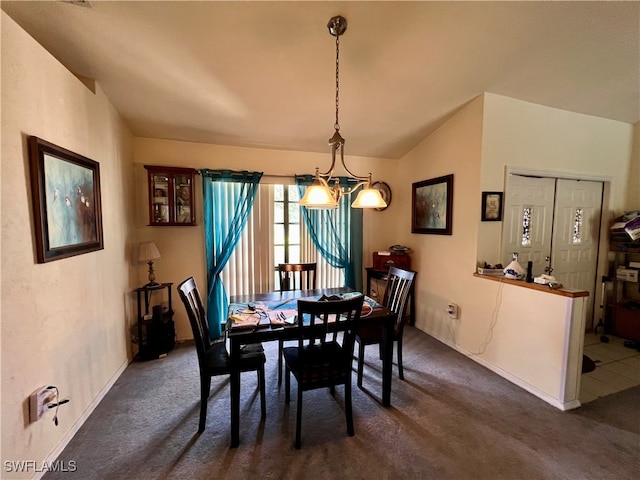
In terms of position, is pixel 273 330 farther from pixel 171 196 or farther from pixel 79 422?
pixel 171 196

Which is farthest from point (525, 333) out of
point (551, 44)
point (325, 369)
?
Result: point (551, 44)

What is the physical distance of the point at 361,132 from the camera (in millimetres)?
3301

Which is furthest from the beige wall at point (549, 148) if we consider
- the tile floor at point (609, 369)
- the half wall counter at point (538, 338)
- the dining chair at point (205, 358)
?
the dining chair at point (205, 358)

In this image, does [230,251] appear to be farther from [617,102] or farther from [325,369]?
[617,102]

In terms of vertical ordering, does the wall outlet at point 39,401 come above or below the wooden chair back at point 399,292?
below

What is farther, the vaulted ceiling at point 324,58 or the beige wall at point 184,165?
the beige wall at point 184,165

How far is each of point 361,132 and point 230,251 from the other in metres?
2.23

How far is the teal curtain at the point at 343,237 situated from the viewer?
3.76 meters

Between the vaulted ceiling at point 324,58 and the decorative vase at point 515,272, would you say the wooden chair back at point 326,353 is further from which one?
the vaulted ceiling at point 324,58

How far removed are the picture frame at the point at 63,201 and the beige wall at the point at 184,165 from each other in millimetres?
985

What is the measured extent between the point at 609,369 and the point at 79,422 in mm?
4665

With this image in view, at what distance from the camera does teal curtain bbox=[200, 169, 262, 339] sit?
3.26m

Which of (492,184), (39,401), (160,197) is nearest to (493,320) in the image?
(492,184)

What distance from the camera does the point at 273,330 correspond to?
1811 millimetres
